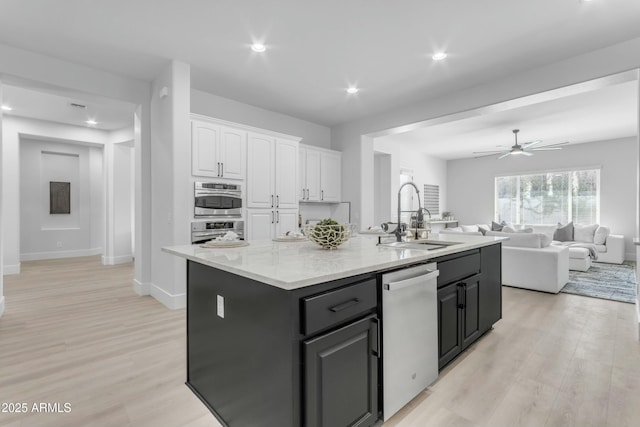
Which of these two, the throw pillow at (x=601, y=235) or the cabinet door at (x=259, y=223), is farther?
the throw pillow at (x=601, y=235)

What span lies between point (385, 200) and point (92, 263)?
638 cm

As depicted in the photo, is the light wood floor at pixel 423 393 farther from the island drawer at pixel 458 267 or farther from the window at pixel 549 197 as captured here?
the window at pixel 549 197

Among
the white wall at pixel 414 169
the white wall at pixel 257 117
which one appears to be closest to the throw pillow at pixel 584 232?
the white wall at pixel 414 169

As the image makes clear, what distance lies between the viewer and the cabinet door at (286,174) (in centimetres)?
462

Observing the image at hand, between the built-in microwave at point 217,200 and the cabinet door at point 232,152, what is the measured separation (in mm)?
167

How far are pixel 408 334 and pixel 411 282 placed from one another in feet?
0.94

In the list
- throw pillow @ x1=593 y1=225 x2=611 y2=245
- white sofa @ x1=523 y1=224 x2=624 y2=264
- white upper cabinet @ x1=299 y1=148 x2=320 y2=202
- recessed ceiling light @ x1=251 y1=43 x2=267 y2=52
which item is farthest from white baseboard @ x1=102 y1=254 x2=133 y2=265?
throw pillow @ x1=593 y1=225 x2=611 y2=245

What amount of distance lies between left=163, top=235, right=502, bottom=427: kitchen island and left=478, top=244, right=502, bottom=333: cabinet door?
31.2 inches

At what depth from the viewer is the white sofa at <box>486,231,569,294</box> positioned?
410cm

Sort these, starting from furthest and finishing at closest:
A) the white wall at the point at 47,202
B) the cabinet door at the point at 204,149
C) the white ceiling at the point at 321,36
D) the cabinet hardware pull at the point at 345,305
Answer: the white wall at the point at 47,202, the cabinet door at the point at 204,149, the white ceiling at the point at 321,36, the cabinet hardware pull at the point at 345,305

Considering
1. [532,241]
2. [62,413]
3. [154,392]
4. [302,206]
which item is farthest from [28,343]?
[532,241]

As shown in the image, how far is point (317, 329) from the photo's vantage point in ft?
4.02

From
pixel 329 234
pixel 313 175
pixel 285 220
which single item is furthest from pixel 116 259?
pixel 329 234

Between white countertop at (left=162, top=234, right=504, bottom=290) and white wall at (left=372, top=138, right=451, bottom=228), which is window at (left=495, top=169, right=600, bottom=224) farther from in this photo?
white countertop at (left=162, top=234, right=504, bottom=290)
